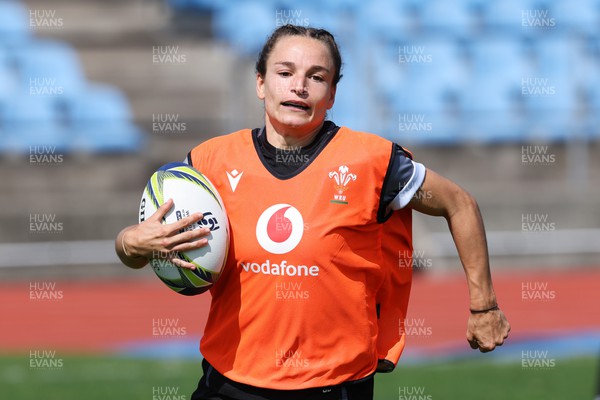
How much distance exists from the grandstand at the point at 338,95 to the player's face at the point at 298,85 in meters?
10.7

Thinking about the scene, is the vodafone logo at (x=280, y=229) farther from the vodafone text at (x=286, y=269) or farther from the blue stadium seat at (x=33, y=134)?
the blue stadium seat at (x=33, y=134)

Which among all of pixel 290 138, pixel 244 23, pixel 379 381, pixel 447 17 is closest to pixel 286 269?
pixel 290 138

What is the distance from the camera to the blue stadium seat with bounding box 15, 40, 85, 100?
1688 centimetres

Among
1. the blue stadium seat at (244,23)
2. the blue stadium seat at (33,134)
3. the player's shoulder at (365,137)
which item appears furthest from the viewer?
the blue stadium seat at (244,23)

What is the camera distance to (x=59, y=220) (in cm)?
1449

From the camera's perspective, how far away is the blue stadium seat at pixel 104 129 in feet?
51.8

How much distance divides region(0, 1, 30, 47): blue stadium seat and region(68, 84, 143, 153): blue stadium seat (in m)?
1.83

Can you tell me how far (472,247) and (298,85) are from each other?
93 cm

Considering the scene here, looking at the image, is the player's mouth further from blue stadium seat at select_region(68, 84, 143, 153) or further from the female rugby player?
blue stadium seat at select_region(68, 84, 143, 153)

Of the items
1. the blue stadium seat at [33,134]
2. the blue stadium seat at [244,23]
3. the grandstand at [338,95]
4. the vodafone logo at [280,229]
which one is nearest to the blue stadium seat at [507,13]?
the grandstand at [338,95]

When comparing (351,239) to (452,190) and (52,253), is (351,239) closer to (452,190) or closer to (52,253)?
(452,190)

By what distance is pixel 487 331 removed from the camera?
392cm

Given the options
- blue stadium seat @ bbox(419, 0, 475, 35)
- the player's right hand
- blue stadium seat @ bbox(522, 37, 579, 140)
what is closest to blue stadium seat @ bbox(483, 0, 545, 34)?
blue stadium seat @ bbox(419, 0, 475, 35)

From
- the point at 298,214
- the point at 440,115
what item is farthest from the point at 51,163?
the point at 298,214
